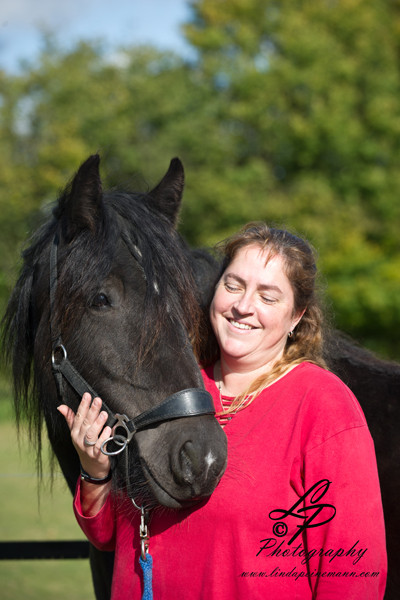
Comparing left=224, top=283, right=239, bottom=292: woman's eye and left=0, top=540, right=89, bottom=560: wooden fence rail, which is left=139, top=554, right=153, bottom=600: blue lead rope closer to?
left=224, top=283, right=239, bottom=292: woman's eye

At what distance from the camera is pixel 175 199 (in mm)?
2604

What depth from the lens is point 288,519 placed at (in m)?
1.84

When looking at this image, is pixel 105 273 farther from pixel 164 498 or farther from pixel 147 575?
pixel 147 575

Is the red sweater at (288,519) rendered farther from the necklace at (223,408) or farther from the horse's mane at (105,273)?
the horse's mane at (105,273)

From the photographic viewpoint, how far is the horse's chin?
1.87 meters

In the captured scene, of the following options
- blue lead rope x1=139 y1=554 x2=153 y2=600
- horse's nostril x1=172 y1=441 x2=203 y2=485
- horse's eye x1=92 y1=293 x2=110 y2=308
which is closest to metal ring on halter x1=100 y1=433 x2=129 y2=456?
horse's nostril x1=172 y1=441 x2=203 y2=485

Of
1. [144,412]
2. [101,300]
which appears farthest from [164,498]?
[101,300]

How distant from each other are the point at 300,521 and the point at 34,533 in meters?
5.62

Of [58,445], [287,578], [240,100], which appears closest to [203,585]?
[287,578]

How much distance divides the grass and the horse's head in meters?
1.66

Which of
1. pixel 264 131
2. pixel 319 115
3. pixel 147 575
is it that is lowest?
pixel 147 575

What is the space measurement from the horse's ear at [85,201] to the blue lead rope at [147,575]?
114 centimetres

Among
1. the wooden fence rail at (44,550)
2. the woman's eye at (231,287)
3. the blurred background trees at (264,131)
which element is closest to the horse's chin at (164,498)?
the woman's eye at (231,287)

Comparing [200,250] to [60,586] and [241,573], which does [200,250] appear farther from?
[60,586]
